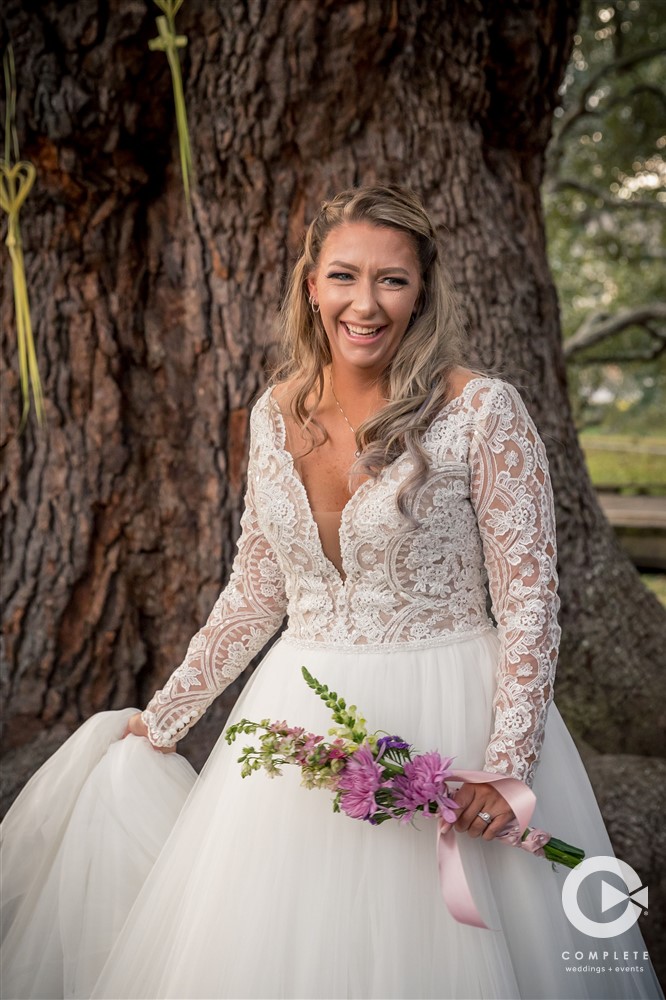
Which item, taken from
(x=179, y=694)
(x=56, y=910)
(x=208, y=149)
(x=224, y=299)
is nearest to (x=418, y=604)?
(x=179, y=694)

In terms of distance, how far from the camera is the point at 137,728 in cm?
244

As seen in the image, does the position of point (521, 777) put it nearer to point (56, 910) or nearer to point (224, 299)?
point (56, 910)

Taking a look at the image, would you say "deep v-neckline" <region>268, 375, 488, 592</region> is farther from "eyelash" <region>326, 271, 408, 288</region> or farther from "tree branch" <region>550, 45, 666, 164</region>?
"tree branch" <region>550, 45, 666, 164</region>

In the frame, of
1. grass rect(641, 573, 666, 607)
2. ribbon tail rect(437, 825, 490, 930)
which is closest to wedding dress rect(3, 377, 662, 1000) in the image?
ribbon tail rect(437, 825, 490, 930)

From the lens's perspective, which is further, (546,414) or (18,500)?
(546,414)

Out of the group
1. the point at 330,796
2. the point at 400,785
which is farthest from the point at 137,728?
the point at 400,785

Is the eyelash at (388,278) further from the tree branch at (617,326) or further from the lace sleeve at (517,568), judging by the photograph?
the tree branch at (617,326)

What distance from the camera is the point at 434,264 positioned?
2193 mm

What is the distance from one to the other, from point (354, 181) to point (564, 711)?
2.01 meters

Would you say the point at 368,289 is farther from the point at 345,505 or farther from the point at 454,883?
the point at 454,883

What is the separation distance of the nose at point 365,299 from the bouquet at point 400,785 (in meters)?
0.79

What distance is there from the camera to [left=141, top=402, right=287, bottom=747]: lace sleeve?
7.73 feet

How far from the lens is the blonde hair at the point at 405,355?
207cm

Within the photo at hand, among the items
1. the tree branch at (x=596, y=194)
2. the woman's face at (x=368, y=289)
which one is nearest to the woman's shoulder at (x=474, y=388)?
the woman's face at (x=368, y=289)
